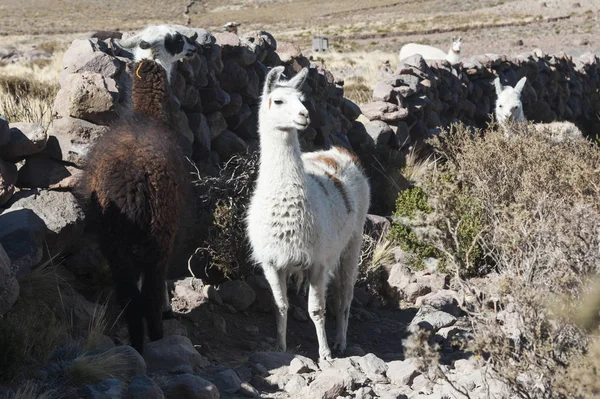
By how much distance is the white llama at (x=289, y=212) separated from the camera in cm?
582

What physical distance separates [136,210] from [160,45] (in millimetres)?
2323

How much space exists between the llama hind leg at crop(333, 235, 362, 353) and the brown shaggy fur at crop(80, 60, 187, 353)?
181 cm

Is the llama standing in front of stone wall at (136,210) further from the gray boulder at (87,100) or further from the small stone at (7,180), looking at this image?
the gray boulder at (87,100)

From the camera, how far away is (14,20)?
67.0m

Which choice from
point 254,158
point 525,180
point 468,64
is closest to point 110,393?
point 254,158

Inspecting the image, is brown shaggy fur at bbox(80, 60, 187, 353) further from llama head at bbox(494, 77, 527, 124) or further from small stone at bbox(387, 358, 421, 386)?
llama head at bbox(494, 77, 527, 124)

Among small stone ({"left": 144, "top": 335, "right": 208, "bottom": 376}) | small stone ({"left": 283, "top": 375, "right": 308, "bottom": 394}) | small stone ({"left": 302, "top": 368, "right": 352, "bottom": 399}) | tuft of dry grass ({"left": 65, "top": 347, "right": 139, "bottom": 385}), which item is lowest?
small stone ({"left": 283, "top": 375, "right": 308, "bottom": 394})

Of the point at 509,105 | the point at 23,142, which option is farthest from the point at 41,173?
the point at 509,105

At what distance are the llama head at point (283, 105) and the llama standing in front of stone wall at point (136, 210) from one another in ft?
2.63

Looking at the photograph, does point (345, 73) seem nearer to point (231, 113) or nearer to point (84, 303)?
point (231, 113)

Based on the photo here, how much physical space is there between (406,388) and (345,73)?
1675 cm

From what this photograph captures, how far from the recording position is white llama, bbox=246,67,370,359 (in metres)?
5.82

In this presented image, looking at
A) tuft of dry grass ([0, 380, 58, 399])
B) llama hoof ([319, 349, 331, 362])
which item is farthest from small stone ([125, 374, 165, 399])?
llama hoof ([319, 349, 331, 362])

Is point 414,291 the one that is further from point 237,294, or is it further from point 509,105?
point 509,105
